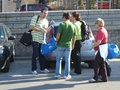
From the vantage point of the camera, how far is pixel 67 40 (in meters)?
11.2

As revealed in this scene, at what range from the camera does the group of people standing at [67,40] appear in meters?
11.1

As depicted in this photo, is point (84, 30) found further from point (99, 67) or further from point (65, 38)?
point (99, 67)

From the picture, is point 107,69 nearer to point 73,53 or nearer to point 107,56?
point 107,56

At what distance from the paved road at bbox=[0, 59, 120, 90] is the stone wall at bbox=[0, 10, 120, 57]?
2.79 meters

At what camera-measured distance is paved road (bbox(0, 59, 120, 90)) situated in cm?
1046

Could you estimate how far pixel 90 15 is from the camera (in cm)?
1630

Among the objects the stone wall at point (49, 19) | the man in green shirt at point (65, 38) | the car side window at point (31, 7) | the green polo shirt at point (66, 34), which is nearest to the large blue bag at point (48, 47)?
the man in green shirt at point (65, 38)

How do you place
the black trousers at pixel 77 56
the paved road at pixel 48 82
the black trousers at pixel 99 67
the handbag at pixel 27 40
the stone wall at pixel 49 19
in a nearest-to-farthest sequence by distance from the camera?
the paved road at pixel 48 82, the black trousers at pixel 99 67, the black trousers at pixel 77 56, the handbag at pixel 27 40, the stone wall at pixel 49 19

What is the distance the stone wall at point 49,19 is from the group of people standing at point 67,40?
3.32 m

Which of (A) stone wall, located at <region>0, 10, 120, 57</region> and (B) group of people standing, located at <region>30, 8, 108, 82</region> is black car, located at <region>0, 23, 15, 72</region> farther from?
(A) stone wall, located at <region>0, 10, 120, 57</region>

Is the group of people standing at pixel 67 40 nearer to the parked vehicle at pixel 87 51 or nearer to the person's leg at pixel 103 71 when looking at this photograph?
the person's leg at pixel 103 71

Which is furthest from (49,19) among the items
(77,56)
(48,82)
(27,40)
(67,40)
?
(48,82)

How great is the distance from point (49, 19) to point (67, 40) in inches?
198

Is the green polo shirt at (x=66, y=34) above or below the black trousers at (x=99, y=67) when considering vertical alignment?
above
